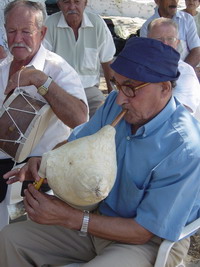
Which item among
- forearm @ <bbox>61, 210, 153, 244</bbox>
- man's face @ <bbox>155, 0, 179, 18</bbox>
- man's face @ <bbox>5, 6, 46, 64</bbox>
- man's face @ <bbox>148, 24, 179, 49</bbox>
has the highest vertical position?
man's face @ <bbox>5, 6, 46, 64</bbox>

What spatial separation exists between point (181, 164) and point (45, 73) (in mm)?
1172

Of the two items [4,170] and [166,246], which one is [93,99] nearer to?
[4,170]

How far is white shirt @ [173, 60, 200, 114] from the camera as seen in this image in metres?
2.99

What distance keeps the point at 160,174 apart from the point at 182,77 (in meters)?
1.38

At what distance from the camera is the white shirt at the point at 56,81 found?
9.07 feet

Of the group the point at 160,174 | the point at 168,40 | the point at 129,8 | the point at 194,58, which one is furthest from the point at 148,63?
the point at 129,8

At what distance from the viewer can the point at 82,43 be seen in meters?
4.34

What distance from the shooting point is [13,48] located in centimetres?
282

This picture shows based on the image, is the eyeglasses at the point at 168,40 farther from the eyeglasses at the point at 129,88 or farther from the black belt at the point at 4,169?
the eyeglasses at the point at 129,88

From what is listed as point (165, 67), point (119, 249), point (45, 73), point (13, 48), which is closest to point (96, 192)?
point (119, 249)

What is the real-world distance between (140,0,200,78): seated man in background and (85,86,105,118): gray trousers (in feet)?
3.01

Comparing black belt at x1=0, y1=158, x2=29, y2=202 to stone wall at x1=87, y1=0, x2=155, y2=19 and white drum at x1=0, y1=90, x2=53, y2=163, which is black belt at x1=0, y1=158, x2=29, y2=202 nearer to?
white drum at x1=0, y1=90, x2=53, y2=163

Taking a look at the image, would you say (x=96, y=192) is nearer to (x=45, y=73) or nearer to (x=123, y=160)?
(x=123, y=160)

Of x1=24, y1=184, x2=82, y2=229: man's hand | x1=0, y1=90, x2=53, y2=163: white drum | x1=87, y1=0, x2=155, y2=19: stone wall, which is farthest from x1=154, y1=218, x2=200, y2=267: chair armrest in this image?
x1=87, y1=0, x2=155, y2=19: stone wall
